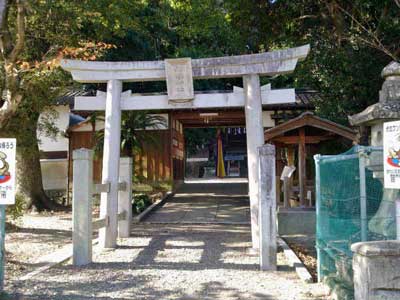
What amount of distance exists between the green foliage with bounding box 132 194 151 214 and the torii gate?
4399mm

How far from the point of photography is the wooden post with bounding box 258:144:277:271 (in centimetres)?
634

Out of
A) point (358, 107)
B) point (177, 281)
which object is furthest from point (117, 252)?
point (358, 107)

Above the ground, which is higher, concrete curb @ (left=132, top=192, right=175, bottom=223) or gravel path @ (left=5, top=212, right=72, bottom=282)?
concrete curb @ (left=132, top=192, right=175, bottom=223)

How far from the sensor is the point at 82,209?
6938 mm

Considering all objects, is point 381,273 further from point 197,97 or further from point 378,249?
point 197,97

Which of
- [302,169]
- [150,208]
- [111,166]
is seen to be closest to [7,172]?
[111,166]

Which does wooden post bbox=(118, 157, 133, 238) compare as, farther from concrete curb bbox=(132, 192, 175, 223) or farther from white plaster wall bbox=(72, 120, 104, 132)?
white plaster wall bbox=(72, 120, 104, 132)

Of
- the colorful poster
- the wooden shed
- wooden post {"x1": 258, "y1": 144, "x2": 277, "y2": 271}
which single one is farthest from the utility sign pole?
the wooden shed

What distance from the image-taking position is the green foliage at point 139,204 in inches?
503

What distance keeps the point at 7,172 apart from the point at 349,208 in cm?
386

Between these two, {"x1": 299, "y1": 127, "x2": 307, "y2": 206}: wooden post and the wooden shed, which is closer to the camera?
the wooden shed

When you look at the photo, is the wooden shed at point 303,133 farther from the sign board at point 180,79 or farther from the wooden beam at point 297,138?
the sign board at point 180,79

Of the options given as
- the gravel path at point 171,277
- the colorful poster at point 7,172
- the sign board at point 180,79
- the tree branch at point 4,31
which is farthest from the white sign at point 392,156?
the tree branch at point 4,31

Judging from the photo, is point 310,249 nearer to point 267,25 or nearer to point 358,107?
point 358,107
